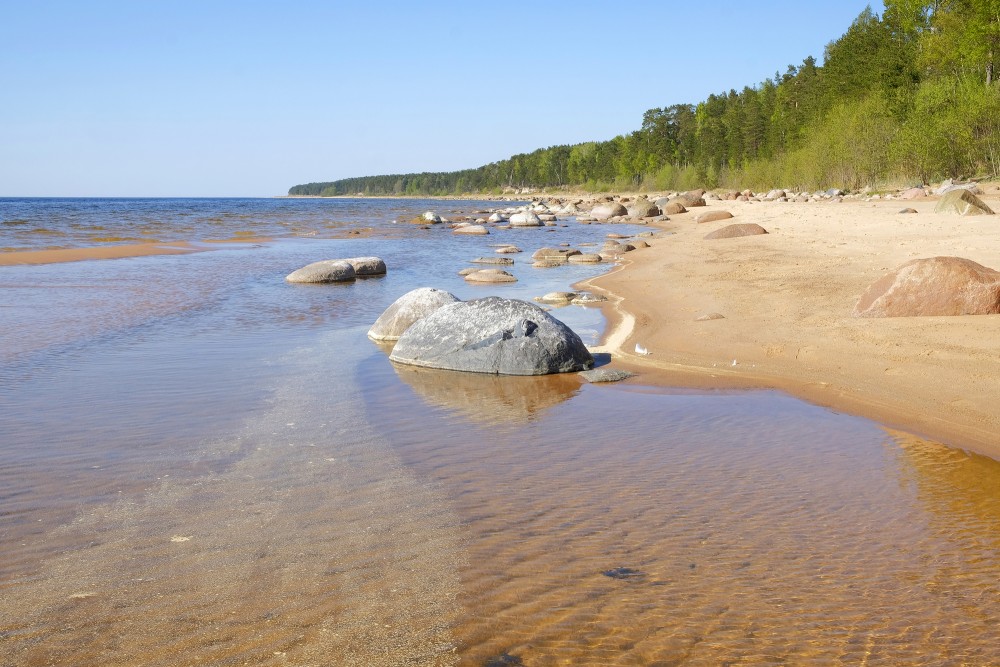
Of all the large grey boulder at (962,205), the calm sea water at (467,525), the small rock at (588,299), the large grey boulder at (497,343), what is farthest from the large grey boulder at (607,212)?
the calm sea water at (467,525)

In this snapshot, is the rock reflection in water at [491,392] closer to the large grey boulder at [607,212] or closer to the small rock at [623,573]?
the small rock at [623,573]

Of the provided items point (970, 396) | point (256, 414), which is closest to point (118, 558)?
point (256, 414)

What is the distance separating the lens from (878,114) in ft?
156

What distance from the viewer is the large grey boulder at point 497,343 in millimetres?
7816

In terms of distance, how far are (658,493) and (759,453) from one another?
117 cm

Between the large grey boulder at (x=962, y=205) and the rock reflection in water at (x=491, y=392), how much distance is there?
18280 mm

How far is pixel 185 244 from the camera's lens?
28719mm

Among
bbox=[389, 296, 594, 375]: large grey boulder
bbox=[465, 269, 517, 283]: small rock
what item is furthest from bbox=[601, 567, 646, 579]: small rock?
bbox=[465, 269, 517, 283]: small rock

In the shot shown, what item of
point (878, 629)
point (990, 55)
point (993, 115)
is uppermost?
point (990, 55)

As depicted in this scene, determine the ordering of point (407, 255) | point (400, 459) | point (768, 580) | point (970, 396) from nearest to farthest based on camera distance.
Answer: point (768, 580), point (400, 459), point (970, 396), point (407, 255)

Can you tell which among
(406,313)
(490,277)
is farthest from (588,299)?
(406,313)

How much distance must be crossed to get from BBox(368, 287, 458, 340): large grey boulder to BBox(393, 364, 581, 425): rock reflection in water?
4.86ft

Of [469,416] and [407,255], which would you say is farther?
[407,255]

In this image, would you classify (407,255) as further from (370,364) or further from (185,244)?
(370,364)
